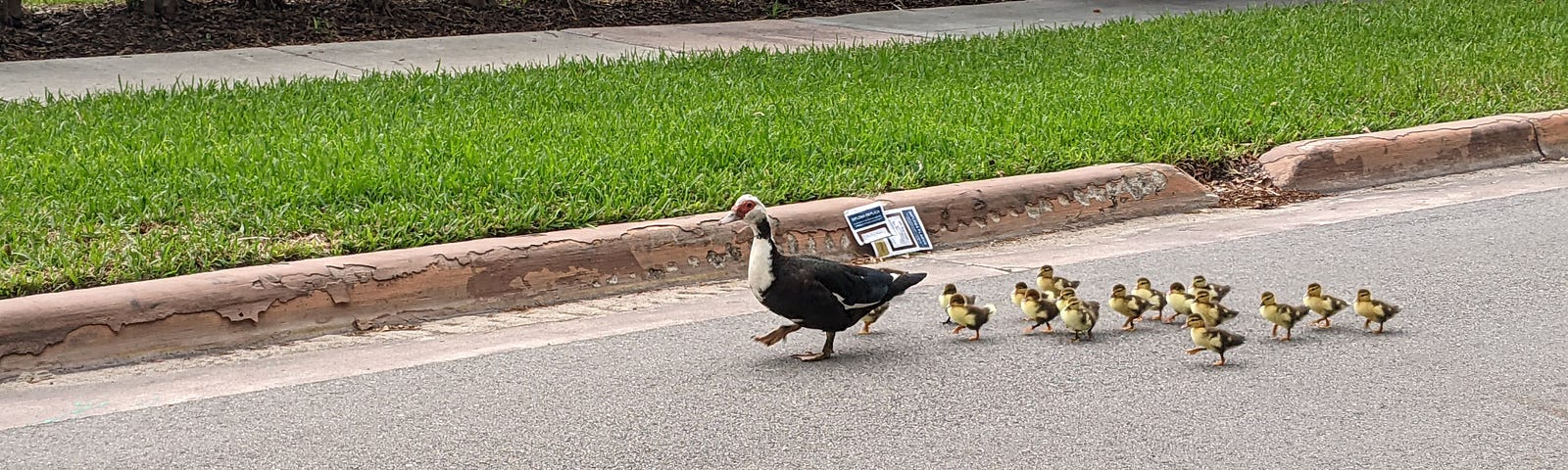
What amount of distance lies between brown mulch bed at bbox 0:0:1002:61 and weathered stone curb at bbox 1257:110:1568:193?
6.85 metres

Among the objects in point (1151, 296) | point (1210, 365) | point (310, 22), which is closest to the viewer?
point (1210, 365)

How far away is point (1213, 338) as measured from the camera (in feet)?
16.8

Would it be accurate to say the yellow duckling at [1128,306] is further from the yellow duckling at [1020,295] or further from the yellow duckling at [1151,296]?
the yellow duckling at [1020,295]

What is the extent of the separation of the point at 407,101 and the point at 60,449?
509 centimetres

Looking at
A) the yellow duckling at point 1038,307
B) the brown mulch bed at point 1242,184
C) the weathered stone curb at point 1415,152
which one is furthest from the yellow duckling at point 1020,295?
the weathered stone curb at point 1415,152

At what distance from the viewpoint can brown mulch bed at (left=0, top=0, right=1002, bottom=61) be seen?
11.7 metres

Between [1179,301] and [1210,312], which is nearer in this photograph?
[1210,312]

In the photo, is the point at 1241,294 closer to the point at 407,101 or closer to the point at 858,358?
the point at 858,358

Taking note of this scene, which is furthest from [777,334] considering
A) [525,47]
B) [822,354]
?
[525,47]

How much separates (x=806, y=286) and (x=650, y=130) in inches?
137

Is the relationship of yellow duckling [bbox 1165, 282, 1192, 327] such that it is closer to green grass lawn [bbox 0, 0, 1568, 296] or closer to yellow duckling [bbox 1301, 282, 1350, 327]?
yellow duckling [bbox 1301, 282, 1350, 327]

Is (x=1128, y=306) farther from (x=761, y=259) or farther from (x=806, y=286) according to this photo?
(x=761, y=259)

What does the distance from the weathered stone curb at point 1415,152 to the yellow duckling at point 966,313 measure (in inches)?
136

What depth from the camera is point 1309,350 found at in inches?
212
